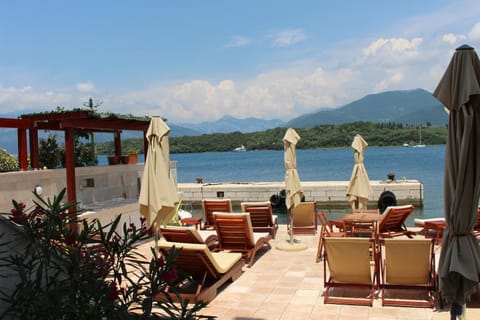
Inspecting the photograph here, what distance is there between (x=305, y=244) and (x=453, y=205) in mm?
5040

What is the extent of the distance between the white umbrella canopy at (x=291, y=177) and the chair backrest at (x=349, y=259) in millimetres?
3160

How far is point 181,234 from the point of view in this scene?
19.8 feet

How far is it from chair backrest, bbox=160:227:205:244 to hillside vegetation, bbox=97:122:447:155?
269 ft

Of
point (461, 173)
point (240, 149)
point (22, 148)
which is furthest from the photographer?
point (240, 149)

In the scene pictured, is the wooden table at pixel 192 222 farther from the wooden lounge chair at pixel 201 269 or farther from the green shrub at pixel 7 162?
the green shrub at pixel 7 162

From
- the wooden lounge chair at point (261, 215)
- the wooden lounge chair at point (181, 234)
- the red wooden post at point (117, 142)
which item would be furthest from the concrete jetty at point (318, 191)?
the wooden lounge chair at point (181, 234)

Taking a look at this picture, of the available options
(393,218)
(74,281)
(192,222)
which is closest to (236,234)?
(192,222)

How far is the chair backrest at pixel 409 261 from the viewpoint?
4.89 metres

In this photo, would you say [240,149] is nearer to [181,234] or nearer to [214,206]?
[214,206]

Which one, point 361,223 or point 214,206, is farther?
point 214,206

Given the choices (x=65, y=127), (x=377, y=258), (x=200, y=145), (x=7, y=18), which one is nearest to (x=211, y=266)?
(x=377, y=258)

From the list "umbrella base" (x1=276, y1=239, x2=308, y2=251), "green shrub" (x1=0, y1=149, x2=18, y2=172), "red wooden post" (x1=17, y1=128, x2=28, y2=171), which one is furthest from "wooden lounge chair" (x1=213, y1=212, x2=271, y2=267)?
"red wooden post" (x1=17, y1=128, x2=28, y2=171)

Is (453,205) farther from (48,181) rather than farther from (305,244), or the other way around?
(48,181)

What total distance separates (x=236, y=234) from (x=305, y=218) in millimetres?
2936
